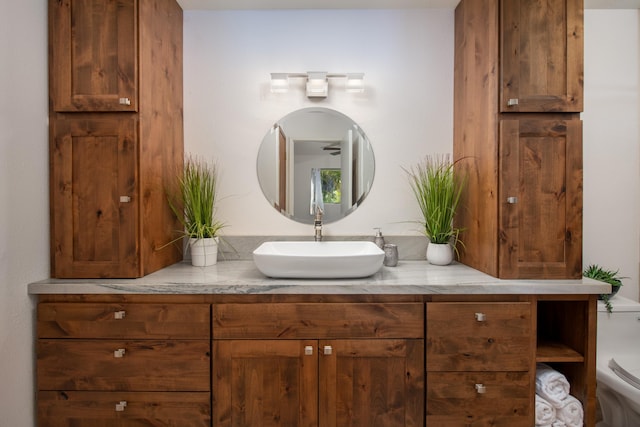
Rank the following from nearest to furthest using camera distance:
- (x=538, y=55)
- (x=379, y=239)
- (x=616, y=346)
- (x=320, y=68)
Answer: (x=538, y=55)
(x=616, y=346)
(x=379, y=239)
(x=320, y=68)

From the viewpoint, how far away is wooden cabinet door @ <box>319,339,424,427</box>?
147 cm

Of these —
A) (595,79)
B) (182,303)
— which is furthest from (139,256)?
(595,79)

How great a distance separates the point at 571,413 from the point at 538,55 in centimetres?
161

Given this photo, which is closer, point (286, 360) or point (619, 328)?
point (286, 360)

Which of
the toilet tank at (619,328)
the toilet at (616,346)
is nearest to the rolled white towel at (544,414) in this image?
the toilet at (616,346)

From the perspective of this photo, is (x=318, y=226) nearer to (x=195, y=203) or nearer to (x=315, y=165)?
(x=315, y=165)

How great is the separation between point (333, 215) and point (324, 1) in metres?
1.27

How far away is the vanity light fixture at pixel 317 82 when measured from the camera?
2018 millimetres

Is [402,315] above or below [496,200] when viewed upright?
below

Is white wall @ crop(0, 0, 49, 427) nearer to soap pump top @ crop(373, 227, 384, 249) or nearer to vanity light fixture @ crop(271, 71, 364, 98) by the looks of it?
vanity light fixture @ crop(271, 71, 364, 98)

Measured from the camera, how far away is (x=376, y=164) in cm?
211

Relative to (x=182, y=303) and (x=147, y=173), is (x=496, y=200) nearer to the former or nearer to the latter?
(x=182, y=303)

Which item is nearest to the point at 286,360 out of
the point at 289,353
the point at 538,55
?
the point at 289,353

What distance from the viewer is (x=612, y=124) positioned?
81.1 inches
